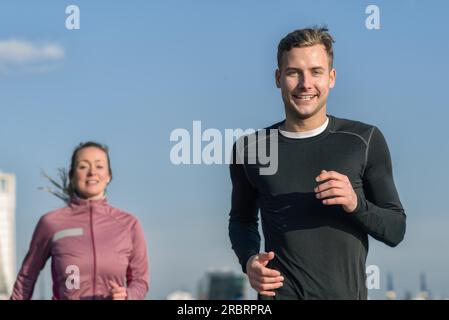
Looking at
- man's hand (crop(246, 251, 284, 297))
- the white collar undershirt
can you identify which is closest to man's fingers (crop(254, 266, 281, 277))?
man's hand (crop(246, 251, 284, 297))

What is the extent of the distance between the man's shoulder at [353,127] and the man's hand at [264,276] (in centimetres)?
85

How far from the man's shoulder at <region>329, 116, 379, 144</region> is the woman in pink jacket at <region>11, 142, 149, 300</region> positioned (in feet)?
7.89

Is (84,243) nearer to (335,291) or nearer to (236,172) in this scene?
(236,172)

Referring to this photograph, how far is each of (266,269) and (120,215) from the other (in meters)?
2.69

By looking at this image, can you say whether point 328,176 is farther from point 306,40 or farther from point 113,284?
point 113,284

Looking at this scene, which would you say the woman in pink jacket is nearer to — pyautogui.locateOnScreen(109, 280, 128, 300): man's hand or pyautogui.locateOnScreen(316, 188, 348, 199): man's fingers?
pyautogui.locateOnScreen(109, 280, 128, 300): man's hand

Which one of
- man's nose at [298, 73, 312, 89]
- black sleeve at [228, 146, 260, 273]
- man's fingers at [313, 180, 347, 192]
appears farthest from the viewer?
black sleeve at [228, 146, 260, 273]

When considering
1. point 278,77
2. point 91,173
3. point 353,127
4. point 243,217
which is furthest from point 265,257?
point 91,173

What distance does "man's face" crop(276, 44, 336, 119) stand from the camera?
624 cm

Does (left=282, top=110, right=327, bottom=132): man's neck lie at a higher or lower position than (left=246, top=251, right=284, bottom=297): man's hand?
higher

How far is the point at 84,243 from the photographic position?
325 inches

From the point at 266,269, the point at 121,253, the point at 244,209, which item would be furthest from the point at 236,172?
the point at 121,253

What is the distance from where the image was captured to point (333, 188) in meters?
5.64

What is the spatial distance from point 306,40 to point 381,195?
38.7 inches
